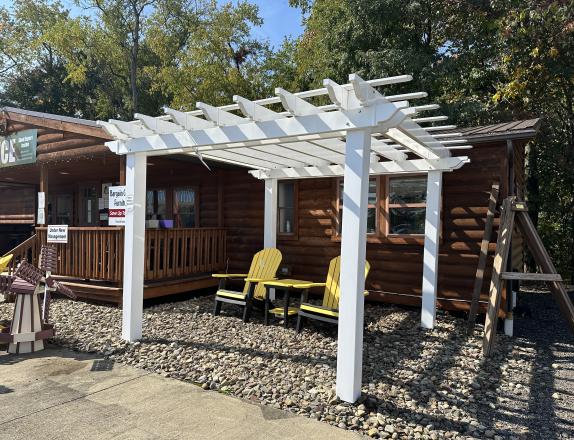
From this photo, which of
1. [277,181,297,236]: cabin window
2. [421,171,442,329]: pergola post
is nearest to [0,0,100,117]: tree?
[277,181,297,236]: cabin window

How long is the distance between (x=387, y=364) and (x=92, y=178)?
8605 millimetres

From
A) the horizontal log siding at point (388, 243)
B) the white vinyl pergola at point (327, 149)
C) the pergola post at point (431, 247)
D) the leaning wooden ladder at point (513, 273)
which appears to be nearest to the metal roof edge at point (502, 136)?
the horizontal log siding at point (388, 243)

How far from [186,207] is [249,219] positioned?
5.91ft

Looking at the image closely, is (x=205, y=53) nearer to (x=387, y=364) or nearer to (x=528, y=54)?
(x=528, y=54)

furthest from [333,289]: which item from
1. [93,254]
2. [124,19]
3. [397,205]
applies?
[124,19]

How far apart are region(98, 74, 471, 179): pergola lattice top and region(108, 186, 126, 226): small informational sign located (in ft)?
1.72

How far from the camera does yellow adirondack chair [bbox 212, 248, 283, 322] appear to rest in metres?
5.30

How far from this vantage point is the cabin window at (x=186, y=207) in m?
8.46

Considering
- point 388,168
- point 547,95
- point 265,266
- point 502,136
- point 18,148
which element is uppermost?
point 547,95

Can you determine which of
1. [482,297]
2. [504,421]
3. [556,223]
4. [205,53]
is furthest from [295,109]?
[205,53]

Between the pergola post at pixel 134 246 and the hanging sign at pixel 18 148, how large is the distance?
4031 millimetres

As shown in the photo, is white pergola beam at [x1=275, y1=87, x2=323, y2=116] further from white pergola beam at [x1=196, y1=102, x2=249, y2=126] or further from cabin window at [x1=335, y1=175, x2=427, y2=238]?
cabin window at [x1=335, y1=175, x2=427, y2=238]

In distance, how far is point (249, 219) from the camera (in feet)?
24.7

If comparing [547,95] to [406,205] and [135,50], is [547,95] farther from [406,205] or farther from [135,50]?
[135,50]
